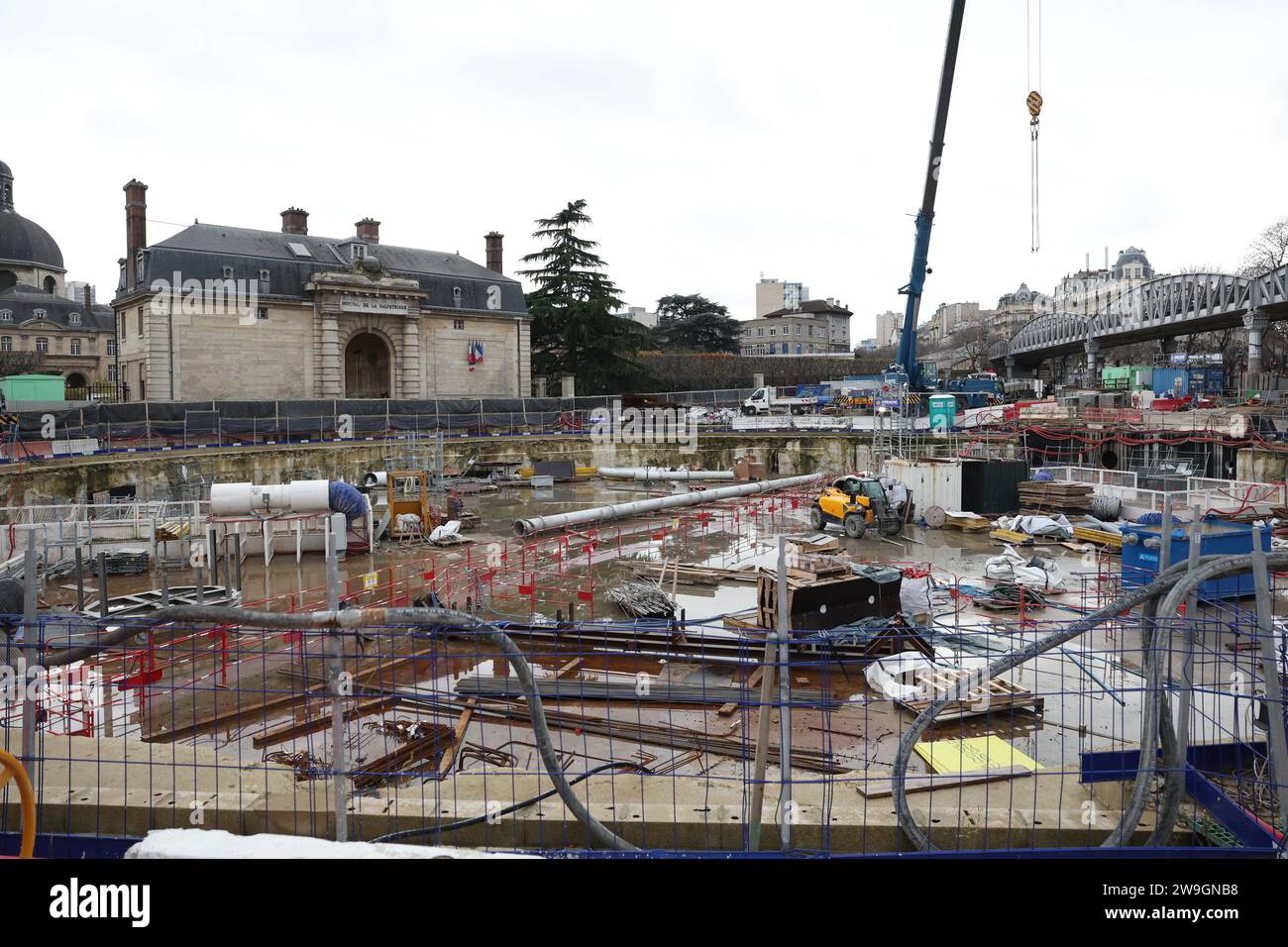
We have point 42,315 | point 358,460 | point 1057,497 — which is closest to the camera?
point 1057,497

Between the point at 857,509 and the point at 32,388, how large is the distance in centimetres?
4001

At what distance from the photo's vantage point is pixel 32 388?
135 ft

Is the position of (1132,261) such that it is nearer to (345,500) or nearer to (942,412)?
(942,412)

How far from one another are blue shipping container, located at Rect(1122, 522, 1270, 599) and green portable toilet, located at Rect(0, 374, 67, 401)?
44.5 m

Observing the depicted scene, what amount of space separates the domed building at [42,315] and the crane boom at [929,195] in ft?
208

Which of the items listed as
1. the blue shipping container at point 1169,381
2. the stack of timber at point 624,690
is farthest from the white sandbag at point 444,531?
the blue shipping container at point 1169,381

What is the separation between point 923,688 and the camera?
33.2ft

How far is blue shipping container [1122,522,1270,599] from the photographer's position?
14.2 metres

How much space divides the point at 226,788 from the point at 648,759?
4156 mm

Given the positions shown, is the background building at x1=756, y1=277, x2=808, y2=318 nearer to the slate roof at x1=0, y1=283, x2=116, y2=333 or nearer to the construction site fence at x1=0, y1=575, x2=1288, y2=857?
the slate roof at x1=0, y1=283, x2=116, y2=333

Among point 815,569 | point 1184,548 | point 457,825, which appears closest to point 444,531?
point 815,569
